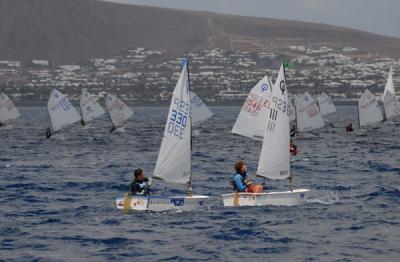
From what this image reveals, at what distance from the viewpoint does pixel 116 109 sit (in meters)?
109

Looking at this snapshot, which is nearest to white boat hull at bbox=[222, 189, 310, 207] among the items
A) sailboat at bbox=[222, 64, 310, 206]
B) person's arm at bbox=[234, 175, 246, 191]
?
person's arm at bbox=[234, 175, 246, 191]

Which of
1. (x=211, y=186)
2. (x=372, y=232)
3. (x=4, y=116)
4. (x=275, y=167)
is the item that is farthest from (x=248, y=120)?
(x=4, y=116)

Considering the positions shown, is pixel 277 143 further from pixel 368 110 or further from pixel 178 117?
pixel 368 110

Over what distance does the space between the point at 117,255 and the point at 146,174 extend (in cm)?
2591

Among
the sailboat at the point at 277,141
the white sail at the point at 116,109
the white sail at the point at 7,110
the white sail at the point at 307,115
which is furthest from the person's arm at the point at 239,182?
the white sail at the point at 7,110

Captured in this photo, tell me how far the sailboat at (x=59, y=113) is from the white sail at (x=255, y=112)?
31.3 metres

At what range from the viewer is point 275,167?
137 feet

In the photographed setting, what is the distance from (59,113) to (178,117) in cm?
5798

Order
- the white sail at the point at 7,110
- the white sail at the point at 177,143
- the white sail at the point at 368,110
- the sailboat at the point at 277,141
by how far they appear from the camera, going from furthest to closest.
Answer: the white sail at the point at 7,110, the white sail at the point at 368,110, the sailboat at the point at 277,141, the white sail at the point at 177,143

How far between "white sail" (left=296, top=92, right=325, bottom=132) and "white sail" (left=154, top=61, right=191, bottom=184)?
52913 mm

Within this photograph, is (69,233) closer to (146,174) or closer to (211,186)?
(211,186)

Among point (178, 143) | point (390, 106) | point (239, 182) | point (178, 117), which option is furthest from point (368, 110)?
point (178, 117)

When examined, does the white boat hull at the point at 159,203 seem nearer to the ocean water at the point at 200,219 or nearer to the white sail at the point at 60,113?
the ocean water at the point at 200,219

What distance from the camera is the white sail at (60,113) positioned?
9488 centimetres
